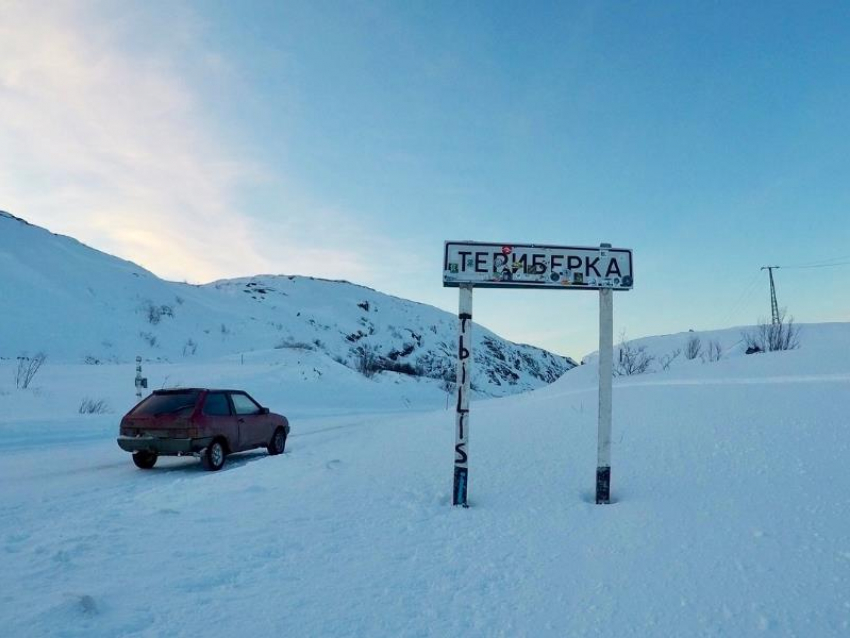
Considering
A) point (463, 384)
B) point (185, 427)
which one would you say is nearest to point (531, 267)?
point (463, 384)

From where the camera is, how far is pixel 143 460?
34.8ft

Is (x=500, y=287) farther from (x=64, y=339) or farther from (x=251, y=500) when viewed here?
(x=64, y=339)

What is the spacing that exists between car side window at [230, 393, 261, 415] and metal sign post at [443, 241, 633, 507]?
631cm

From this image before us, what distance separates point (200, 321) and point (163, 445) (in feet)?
141

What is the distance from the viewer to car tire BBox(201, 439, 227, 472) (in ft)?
33.8

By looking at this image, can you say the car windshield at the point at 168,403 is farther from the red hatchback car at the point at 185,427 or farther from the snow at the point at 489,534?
the snow at the point at 489,534

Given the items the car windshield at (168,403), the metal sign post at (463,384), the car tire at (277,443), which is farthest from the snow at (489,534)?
the car tire at (277,443)

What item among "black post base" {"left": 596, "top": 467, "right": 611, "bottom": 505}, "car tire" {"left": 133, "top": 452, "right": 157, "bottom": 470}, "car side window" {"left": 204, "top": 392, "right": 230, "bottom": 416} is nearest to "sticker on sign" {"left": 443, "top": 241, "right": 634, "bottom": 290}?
"black post base" {"left": 596, "top": 467, "right": 611, "bottom": 505}

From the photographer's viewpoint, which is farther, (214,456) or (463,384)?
(214,456)

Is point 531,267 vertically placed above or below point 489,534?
above

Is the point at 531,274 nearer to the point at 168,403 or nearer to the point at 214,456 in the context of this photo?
the point at 214,456

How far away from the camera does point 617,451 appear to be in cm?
791

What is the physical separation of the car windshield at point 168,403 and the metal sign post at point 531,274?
225 inches

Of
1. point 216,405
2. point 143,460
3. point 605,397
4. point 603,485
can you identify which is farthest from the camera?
point 216,405
